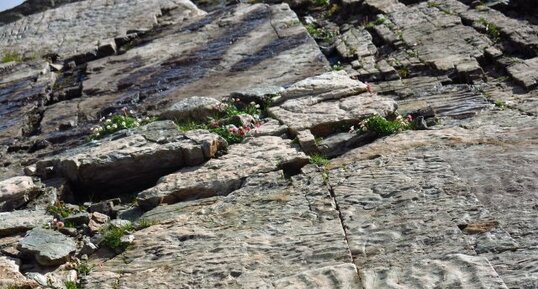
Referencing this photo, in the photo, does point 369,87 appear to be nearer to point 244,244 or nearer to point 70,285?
point 244,244

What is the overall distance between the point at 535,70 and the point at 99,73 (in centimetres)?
763

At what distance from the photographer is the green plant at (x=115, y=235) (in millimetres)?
5668

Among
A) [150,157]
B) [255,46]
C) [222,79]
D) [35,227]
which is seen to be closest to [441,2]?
[255,46]

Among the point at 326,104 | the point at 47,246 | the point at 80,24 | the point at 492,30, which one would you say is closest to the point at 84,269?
the point at 47,246

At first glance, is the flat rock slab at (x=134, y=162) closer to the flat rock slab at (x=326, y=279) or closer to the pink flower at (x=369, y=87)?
the pink flower at (x=369, y=87)

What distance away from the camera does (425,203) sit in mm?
5410

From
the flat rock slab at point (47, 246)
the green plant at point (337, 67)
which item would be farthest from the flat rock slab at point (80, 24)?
the flat rock slab at point (47, 246)

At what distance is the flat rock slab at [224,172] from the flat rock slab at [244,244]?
0.18 m

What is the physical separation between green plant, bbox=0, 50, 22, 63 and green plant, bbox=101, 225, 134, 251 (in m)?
10.1

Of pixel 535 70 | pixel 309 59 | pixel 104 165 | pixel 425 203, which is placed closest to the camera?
pixel 425 203

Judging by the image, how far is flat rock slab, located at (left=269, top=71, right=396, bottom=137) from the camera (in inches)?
294

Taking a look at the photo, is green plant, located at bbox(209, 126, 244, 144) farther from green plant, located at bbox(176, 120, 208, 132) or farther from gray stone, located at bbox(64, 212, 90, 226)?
gray stone, located at bbox(64, 212, 90, 226)

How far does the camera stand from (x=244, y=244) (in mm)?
5305

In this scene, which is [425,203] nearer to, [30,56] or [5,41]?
[30,56]
